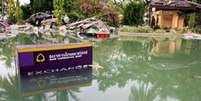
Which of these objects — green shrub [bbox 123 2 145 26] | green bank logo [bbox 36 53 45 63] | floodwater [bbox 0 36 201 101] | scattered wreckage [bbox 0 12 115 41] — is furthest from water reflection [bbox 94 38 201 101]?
green shrub [bbox 123 2 145 26]

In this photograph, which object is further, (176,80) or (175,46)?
(175,46)

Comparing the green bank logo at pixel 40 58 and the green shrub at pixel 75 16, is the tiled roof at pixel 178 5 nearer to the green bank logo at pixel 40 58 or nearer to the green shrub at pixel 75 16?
the green shrub at pixel 75 16

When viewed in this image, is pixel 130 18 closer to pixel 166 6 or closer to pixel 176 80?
pixel 166 6

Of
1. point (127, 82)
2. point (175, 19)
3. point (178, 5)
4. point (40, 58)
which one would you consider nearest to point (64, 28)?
point (175, 19)

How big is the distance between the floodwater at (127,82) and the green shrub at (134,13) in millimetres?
11916

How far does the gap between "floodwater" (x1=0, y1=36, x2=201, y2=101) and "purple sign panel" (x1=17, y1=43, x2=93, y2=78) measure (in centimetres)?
43

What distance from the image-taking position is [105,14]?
25.7m

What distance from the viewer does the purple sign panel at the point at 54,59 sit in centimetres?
780

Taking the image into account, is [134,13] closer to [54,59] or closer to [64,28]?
[64,28]

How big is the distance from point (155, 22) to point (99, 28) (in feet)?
24.9

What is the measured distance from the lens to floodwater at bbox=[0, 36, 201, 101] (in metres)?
6.64

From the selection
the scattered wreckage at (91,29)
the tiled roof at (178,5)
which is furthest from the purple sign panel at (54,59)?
the tiled roof at (178,5)

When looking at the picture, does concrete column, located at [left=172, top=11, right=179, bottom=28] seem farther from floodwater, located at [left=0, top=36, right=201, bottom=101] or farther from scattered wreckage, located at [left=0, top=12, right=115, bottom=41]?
floodwater, located at [left=0, top=36, right=201, bottom=101]

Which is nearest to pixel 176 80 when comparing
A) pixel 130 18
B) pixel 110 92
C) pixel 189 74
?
pixel 189 74
